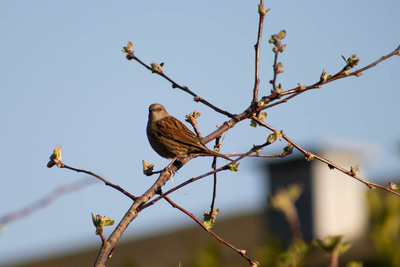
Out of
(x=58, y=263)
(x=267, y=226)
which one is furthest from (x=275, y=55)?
(x=58, y=263)

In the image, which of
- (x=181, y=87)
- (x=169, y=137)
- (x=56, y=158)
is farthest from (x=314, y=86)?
(x=169, y=137)

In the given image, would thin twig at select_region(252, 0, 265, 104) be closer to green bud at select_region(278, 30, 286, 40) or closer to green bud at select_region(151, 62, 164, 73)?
green bud at select_region(278, 30, 286, 40)

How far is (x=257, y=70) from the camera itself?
331 cm

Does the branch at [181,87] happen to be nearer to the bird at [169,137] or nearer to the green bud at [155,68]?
the green bud at [155,68]

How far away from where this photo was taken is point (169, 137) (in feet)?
21.3

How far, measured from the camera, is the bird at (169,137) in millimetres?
6178

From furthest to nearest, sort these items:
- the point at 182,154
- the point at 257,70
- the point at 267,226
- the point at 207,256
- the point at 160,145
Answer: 1. the point at 267,226
2. the point at 160,145
3. the point at 182,154
4. the point at 207,256
5. the point at 257,70

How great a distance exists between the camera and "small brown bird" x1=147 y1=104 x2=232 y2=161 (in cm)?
618

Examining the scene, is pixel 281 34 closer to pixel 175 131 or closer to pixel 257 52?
pixel 257 52

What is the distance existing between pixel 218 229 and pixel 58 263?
20.3ft

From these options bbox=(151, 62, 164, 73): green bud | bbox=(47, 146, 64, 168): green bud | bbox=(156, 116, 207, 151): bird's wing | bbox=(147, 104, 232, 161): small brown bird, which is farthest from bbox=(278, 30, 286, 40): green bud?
bbox=(156, 116, 207, 151): bird's wing

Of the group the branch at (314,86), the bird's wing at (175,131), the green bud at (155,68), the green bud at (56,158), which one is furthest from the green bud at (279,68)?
the bird's wing at (175,131)

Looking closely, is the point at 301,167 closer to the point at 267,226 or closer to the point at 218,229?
the point at 267,226

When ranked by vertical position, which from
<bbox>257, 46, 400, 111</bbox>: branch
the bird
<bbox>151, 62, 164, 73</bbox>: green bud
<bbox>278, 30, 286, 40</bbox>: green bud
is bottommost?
<bbox>257, 46, 400, 111</bbox>: branch
